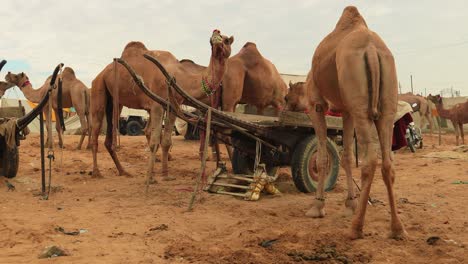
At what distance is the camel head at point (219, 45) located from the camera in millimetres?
7145

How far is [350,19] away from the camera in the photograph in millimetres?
4879

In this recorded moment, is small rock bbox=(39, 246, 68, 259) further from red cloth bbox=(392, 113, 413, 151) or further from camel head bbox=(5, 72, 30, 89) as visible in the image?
camel head bbox=(5, 72, 30, 89)

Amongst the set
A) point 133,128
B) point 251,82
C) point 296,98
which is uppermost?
point 251,82

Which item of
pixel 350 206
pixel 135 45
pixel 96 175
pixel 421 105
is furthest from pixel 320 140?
pixel 421 105

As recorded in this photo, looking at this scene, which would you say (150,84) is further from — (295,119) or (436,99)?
(436,99)

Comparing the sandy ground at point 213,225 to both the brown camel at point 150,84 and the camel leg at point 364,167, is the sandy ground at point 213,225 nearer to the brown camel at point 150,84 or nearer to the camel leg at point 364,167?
the camel leg at point 364,167

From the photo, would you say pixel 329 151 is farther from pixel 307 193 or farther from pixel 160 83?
pixel 160 83

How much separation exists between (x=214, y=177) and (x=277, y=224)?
198 cm

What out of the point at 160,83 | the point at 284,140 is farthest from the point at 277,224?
the point at 160,83

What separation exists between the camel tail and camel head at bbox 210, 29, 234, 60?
3.50m

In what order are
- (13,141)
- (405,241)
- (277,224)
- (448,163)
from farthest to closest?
(448,163) < (13,141) < (277,224) < (405,241)

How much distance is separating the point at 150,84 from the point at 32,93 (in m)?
7.48

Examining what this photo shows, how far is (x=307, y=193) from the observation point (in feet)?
21.4

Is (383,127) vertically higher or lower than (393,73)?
lower
